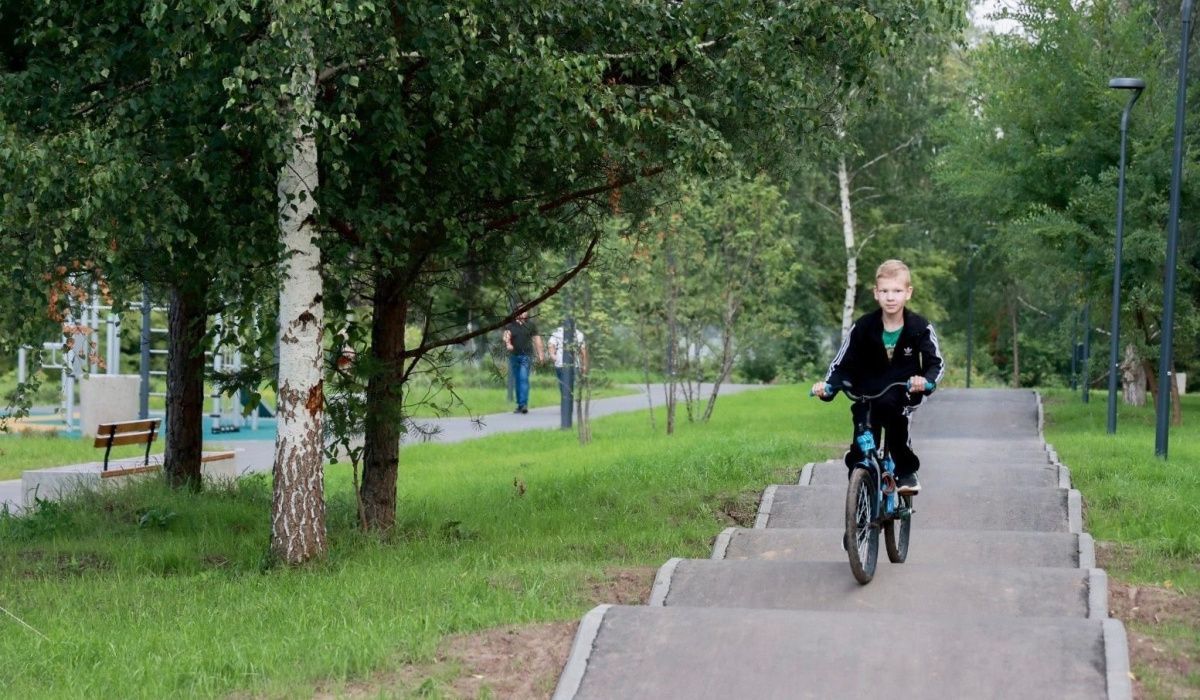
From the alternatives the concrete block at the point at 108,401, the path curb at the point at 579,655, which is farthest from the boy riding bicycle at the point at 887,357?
the concrete block at the point at 108,401

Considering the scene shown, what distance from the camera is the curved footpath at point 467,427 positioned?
47.0 feet

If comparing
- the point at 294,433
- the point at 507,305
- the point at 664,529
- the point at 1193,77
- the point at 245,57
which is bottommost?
the point at 664,529

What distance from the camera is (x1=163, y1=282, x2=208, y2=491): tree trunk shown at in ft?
43.8

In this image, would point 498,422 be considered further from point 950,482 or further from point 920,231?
point 920,231

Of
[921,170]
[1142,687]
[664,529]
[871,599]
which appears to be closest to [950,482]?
[664,529]

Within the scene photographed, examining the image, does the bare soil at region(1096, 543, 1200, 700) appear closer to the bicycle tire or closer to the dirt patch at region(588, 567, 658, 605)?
the bicycle tire

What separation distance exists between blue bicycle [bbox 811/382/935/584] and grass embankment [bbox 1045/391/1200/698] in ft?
3.94

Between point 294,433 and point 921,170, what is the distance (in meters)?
35.5

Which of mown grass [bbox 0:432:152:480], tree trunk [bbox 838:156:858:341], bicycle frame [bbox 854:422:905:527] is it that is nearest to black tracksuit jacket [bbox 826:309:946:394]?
bicycle frame [bbox 854:422:905:527]

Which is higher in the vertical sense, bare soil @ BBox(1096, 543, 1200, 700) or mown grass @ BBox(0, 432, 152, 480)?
bare soil @ BBox(1096, 543, 1200, 700)

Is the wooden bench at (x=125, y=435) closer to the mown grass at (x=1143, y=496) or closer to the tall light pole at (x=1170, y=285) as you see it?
the mown grass at (x=1143, y=496)

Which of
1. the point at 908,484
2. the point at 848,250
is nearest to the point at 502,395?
the point at 848,250

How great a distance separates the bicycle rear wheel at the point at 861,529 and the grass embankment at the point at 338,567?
1.42 meters

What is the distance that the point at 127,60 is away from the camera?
9.19m
